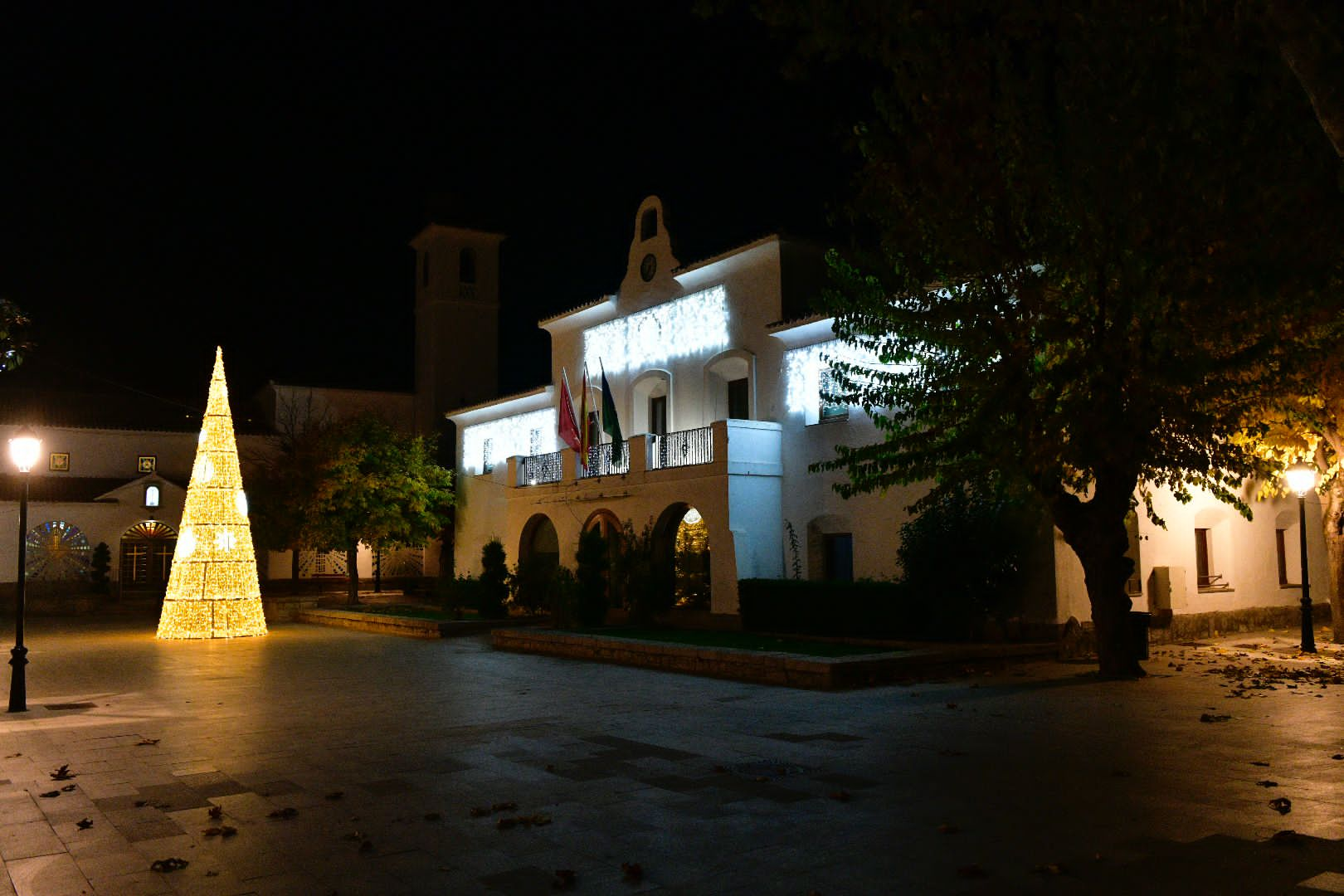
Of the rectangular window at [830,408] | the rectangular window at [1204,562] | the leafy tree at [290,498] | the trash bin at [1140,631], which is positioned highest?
the rectangular window at [830,408]

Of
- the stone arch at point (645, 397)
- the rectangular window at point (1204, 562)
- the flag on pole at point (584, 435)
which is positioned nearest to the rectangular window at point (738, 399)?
the stone arch at point (645, 397)

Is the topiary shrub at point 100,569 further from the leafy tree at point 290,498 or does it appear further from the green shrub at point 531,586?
the green shrub at point 531,586

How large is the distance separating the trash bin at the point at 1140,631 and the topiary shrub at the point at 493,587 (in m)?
15.5

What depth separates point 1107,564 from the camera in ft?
44.8

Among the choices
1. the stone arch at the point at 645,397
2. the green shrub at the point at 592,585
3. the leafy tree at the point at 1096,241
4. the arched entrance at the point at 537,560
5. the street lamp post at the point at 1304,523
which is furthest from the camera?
the stone arch at the point at 645,397

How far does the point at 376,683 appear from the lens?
1474cm

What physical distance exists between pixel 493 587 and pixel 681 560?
4901 mm

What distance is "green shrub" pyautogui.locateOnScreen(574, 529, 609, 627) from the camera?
70.1 feet

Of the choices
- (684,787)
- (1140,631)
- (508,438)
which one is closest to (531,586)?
(508,438)

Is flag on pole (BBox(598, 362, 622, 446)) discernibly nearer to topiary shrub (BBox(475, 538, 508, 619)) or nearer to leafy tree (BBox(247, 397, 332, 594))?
topiary shrub (BBox(475, 538, 508, 619))

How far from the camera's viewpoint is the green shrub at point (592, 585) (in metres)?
21.4

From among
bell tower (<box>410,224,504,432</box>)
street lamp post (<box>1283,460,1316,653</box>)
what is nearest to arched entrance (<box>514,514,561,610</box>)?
bell tower (<box>410,224,504,432</box>)

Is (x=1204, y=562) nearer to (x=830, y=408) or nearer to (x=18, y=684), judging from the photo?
(x=830, y=408)

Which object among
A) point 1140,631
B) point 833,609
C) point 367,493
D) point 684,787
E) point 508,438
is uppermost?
point 508,438
